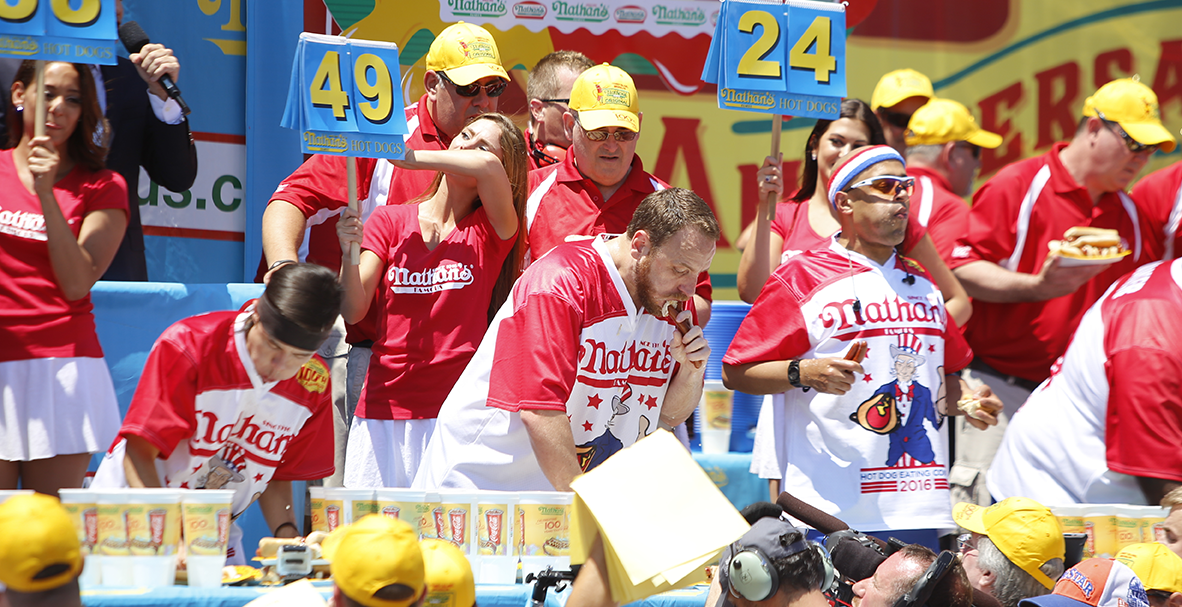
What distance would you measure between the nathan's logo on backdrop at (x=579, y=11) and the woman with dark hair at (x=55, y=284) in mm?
2747

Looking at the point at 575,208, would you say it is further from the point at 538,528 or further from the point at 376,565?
the point at 376,565

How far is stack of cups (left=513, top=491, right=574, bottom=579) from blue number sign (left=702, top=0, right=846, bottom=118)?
1.72 metres

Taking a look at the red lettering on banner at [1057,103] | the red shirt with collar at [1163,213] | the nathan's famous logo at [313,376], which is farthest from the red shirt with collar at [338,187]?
the red lettering on banner at [1057,103]

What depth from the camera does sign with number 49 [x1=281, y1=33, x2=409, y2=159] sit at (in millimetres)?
3537

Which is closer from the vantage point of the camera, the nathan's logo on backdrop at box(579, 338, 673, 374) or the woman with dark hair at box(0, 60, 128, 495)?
the nathan's logo on backdrop at box(579, 338, 673, 374)

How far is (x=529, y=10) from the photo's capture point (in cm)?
600

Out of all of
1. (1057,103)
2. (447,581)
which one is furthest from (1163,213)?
(447,581)

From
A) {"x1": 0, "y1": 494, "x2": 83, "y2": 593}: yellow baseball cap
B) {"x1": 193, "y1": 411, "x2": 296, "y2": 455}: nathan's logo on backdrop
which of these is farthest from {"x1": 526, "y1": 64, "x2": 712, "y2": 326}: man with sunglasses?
{"x1": 0, "y1": 494, "x2": 83, "y2": 593}: yellow baseball cap

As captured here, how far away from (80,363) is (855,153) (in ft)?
8.98

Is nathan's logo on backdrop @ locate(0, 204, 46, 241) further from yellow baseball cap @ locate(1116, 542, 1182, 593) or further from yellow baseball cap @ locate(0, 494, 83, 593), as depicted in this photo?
yellow baseball cap @ locate(1116, 542, 1182, 593)

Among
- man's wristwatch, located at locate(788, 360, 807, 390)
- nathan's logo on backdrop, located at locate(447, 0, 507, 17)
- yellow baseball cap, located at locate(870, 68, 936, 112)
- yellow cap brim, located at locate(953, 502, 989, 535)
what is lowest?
yellow cap brim, located at locate(953, 502, 989, 535)

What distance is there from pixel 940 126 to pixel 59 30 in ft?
13.6

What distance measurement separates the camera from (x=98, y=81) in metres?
4.33

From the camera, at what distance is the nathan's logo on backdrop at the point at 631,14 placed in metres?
6.14
